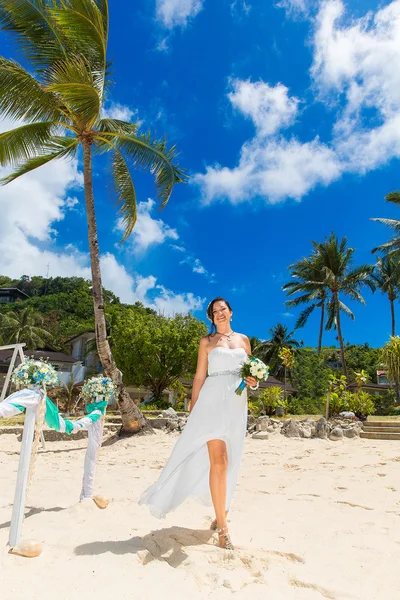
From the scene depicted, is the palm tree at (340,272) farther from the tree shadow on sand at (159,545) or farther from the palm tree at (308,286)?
the tree shadow on sand at (159,545)

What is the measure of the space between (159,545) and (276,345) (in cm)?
4339

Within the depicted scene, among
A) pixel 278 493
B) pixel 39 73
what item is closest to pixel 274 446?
pixel 278 493

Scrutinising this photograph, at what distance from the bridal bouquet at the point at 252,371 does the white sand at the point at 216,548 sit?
49.1 inches

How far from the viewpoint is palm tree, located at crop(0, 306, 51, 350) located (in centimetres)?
4578

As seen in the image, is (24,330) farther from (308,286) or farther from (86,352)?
(308,286)

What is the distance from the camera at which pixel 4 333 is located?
47.2 metres

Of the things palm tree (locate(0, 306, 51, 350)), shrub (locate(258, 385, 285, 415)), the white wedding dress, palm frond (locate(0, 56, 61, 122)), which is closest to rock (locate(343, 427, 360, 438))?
shrub (locate(258, 385, 285, 415))

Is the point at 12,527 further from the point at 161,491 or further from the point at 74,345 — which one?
the point at 74,345

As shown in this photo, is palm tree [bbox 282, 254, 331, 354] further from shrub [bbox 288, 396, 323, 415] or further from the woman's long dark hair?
the woman's long dark hair

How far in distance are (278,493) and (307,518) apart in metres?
1.30

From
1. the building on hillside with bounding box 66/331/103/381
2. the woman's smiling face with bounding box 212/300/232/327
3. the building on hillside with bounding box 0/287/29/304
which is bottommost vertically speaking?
the woman's smiling face with bounding box 212/300/232/327

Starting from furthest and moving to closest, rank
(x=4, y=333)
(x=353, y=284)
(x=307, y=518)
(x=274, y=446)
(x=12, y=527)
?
(x=4, y=333) → (x=353, y=284) → (x=274, y=446) → (x=307, y=518) → (x=12, y=527)

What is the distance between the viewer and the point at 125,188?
12.7 m

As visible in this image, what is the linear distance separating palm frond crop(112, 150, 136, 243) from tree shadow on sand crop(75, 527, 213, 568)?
10.1 m
